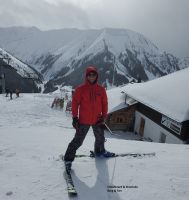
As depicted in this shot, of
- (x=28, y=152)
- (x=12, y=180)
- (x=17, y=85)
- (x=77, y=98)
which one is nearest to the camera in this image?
(x=12, y=180)

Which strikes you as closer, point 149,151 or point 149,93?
point 149,151

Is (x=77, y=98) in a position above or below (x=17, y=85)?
above

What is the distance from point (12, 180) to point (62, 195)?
99 cm

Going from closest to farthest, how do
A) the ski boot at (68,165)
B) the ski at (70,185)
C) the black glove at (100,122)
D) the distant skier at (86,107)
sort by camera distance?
the ski at (70,185) < the ski boot at (68,165) < the distant skier at (86,107) < the black glove at (100,122)

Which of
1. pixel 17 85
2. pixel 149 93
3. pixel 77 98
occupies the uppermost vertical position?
pixel 77 98

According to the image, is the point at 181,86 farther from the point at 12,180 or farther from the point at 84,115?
the point at 12,180

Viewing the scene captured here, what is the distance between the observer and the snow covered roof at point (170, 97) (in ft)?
49.9

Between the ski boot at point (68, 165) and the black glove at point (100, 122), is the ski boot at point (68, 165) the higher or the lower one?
the lower one

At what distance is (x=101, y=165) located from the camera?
5207 millimetres

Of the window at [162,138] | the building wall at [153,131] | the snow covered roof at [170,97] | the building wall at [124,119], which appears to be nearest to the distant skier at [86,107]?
the snow covered roof at [170,97]

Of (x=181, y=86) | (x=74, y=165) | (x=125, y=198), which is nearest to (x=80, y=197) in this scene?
(x=125, y=198)

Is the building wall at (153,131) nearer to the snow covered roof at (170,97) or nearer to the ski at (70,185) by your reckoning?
the snow covered roof at (170,97)

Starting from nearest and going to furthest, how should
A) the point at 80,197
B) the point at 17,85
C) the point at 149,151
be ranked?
the point at 80,197 → the point at 149,151 → the point at 17,85

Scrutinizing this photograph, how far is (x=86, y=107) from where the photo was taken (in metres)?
5.09
